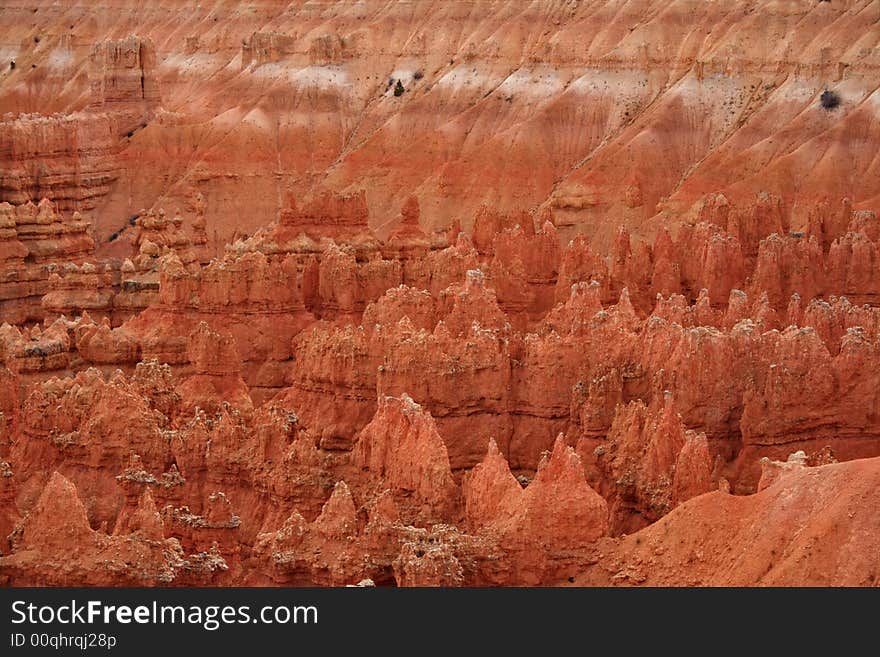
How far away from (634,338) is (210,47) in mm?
85036

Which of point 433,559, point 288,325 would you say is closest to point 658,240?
point 288,325

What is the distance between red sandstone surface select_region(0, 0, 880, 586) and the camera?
29859mm

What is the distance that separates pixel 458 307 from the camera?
147 feet

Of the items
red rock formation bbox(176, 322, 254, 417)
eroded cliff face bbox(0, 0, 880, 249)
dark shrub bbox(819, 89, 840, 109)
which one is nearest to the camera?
red rock formation bbox(176, 322, 254, 417)

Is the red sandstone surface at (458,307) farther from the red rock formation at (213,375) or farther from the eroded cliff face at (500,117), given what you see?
the eroded cliff face at (500,117)

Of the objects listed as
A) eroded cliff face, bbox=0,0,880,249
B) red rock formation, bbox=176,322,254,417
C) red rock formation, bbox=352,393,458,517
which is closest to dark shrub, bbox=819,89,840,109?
eroded cliff face, bbox=0,0,880,249

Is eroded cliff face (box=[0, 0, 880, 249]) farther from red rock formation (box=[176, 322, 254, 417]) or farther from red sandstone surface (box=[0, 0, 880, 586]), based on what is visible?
red rock formation (box=[176, 322, 254, 417])

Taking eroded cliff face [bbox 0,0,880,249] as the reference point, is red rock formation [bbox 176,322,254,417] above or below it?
below

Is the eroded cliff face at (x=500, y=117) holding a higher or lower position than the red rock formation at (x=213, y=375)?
higher

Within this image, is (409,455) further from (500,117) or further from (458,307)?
(500,117)

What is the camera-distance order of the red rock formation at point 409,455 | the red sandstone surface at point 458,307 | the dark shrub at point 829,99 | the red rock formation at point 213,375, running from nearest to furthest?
the red sandstone surface at point 458,307, the red rock formation at point 409,455, the red rock formation at point 213,375, the dark shrub at point 829,99

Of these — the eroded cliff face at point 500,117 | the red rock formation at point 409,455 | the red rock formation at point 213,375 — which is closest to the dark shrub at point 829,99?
the eroded cliff face at point 500,117

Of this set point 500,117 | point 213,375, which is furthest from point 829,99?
point 213,375

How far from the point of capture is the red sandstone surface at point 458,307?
29859 millimetres
